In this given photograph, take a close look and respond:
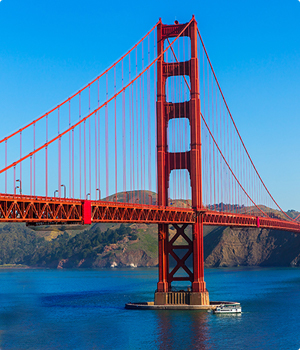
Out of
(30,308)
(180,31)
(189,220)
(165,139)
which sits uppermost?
(180,31)

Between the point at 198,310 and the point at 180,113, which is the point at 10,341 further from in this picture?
the point at 180,113

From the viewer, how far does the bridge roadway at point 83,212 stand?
4291cm

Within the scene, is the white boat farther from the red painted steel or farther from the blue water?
the red painted steel

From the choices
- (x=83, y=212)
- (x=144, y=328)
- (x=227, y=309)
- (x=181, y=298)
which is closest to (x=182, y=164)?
(x=181, y=298)

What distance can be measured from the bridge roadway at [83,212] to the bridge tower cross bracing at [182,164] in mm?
2809

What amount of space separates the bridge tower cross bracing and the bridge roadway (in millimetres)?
2809

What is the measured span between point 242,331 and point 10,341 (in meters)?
20.7

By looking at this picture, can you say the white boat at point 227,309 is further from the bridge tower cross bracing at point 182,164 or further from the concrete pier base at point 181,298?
the bridge tower cross bracing at point 182,164

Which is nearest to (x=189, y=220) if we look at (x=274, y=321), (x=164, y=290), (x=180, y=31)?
(x=164, y=290)

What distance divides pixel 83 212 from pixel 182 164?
769 inches

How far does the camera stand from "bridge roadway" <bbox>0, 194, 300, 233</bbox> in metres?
42.9

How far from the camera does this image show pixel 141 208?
58094 mm

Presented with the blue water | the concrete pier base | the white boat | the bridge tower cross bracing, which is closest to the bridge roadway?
the bridge tower cross bracing

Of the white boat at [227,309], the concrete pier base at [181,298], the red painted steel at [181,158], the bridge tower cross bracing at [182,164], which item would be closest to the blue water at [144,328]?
the white boat at [227,309]
